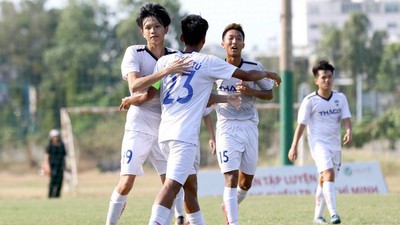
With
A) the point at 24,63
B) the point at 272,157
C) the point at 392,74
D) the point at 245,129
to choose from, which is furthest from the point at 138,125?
the point at 24,63

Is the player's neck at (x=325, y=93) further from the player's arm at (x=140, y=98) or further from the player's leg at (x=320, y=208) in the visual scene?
the player's arm at (x=140, y=98)

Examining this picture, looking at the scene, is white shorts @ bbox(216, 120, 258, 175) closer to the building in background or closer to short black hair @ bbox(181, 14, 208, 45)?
short black hair @ bbox(181, 14, 208, 45)

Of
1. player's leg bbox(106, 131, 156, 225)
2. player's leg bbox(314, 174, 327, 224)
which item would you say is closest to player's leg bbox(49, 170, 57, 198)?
player's leg bbox(314, 174, 327, 224)

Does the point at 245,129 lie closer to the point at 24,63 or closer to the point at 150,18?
the point at 150,18

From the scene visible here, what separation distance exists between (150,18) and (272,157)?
21.1 meters

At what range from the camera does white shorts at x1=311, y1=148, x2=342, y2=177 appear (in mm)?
12469

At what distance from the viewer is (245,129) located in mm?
10594

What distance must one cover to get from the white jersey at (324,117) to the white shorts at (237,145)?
2.12 m

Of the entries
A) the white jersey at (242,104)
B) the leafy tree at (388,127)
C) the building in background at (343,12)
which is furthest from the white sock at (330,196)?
the building in background at (343,12)

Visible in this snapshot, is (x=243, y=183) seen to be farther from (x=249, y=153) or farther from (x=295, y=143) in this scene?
(x=295, y=143)

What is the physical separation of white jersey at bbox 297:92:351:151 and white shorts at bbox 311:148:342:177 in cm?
6

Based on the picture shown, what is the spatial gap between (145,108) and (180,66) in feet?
3.41

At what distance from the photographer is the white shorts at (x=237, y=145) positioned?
1037 cm

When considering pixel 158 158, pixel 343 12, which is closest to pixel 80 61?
pixel 158 158
